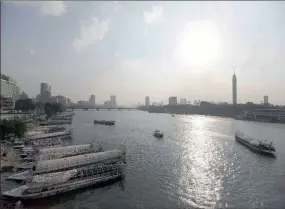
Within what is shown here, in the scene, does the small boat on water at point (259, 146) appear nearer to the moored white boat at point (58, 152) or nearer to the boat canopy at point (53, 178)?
the moored white boat at point (58, 152)

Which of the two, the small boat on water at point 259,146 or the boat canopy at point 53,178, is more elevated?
the small boat on water at point 259,146

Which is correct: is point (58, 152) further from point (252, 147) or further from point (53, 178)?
point (252, 147)

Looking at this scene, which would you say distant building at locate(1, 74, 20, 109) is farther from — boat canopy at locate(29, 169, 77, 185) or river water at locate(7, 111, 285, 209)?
boat canopy at locate(29, 169, 77, 185)

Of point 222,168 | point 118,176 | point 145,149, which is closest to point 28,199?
point 118,176

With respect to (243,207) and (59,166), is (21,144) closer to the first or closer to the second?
(59,166)

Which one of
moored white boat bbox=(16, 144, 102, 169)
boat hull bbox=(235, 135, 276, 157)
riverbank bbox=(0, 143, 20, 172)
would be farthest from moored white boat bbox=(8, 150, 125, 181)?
boat hull bbox=(235, 135, 276, 157)

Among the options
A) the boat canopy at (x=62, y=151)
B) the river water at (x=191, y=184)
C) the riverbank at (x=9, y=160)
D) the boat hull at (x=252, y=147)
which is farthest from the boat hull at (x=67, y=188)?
the boat hull at (x=252, y=147)

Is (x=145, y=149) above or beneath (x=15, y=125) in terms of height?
beneath

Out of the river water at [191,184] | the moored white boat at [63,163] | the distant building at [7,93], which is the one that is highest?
the distant building at [7,93]

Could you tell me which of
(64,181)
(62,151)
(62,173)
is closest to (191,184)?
(64,181)
